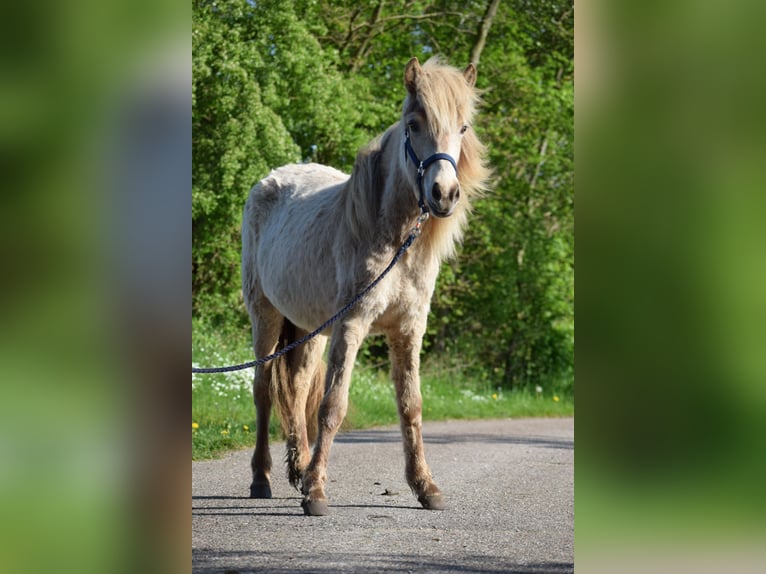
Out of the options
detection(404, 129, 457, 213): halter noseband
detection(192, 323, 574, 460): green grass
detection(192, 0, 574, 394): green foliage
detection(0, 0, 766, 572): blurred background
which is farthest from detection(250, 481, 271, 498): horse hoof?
detection(192, 0, 574, 394): green foliage

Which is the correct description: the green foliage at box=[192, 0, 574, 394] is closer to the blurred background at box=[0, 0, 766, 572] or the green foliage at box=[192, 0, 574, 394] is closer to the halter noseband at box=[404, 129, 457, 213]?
the halter noseband at box=[404, 129, 457, 213]

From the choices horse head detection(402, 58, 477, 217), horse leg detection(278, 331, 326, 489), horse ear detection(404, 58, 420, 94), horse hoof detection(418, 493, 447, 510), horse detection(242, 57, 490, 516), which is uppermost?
horse ear detection(404, 58, 420, 94)

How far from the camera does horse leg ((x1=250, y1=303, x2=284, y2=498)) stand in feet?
18.9

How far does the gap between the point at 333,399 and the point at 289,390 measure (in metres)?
1.00

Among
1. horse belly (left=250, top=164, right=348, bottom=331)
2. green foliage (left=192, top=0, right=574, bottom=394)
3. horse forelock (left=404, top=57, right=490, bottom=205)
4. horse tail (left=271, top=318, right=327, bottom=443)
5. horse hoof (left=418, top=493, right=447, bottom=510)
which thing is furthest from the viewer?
green foliage (left=192, top=0, right=574, bottom=394)

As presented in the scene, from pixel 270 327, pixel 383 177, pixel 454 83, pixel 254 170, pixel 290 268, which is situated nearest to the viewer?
pixel 454 83

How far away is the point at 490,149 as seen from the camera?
596 inches

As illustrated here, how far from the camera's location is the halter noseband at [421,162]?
4640mm

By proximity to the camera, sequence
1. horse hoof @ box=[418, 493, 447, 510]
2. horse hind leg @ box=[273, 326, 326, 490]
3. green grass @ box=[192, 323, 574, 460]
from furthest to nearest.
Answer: green grass @ box=[192, 323, 574, 460]
horse hind leg @ box=[273, 326, 326, 490]
horse hoof @ box=[418, 493, 447, 510]

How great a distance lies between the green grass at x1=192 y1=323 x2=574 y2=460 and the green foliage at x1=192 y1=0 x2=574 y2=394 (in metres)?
0.75
